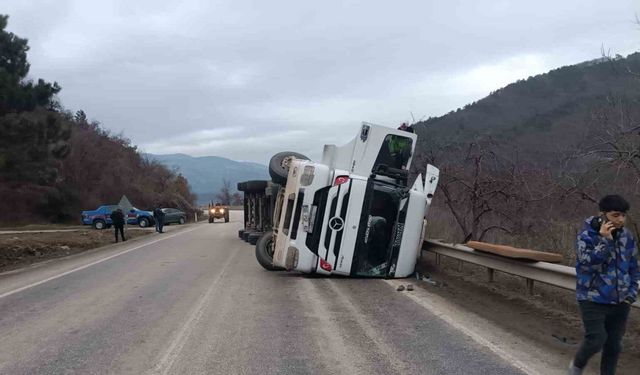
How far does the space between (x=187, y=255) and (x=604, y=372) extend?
13.6 m

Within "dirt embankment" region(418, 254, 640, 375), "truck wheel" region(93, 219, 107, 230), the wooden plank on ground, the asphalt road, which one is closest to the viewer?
the asphalt road

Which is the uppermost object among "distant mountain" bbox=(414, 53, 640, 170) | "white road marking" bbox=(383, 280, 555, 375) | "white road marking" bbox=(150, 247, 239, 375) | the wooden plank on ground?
"distant mountain" bbox=(414, 53, 640, 170)

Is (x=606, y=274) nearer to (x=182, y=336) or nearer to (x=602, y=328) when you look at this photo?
(x=602, y=328)

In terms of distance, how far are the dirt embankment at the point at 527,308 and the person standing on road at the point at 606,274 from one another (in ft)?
3.06

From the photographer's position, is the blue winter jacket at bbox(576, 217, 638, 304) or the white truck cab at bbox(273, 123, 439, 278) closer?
the blue winter jacket at bbox(576, 217, 638, 304)

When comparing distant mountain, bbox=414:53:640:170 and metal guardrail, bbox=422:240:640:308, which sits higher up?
distant mountain, bbox=414:53:640:170

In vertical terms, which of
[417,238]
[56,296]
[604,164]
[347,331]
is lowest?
[56,296]

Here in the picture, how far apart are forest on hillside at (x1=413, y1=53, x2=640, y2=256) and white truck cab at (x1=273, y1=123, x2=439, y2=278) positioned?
103 inches

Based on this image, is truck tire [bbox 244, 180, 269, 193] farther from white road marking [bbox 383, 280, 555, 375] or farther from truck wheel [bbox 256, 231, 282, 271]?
white road marking [bbox 383, 280, 555, 375]

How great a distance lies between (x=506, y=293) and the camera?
917cm

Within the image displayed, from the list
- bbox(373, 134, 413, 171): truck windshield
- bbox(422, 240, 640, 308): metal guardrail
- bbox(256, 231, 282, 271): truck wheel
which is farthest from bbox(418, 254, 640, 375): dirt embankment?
bbox(256, 231, 282, 271): truck wheel

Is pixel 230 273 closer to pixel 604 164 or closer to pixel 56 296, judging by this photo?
pixel 56 296

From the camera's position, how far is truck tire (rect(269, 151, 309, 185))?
13.5 meters

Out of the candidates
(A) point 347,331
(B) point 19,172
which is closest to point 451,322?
(A) point 347,331
